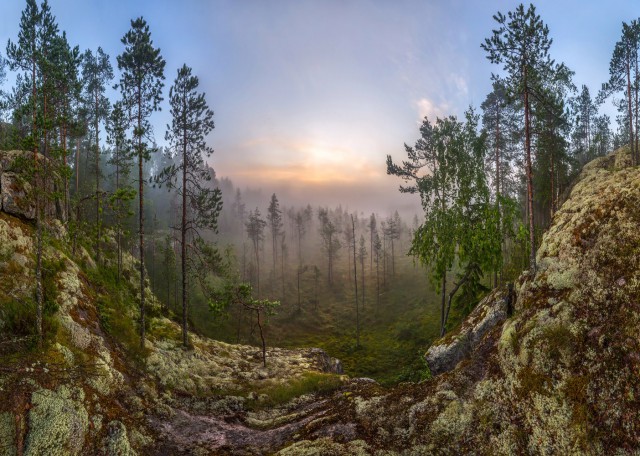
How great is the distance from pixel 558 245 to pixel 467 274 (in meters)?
9.35

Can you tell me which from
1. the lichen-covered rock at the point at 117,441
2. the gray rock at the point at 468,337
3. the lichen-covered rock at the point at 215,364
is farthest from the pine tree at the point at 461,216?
the lichen-covered rock at the point at 117,441

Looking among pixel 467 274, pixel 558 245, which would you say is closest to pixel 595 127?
pixel 467 274

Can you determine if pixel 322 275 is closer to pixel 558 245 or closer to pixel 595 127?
pixel 595 127

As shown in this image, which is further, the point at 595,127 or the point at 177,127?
the point at 595,127

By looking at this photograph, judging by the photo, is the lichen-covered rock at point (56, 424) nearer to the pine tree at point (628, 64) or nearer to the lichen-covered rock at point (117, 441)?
the lichen-covered rock at point (117, 441)

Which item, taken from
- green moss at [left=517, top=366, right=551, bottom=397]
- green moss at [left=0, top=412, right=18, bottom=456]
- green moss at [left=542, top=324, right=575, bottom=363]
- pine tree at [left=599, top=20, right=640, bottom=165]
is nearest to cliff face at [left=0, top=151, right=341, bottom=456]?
green moss at [left=0, top=412, right=18, bottom=456]

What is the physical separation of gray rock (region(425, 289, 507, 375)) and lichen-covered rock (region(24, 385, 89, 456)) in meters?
15.1

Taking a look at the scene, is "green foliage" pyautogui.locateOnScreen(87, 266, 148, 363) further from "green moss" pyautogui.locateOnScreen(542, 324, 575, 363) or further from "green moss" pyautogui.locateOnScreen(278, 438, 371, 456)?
"green moss" pyautogui.locateOnScreen(542, 324, 575, 363)

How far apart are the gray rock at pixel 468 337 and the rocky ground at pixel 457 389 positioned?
0.25ft

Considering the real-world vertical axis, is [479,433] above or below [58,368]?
below

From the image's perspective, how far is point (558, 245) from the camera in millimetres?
12570

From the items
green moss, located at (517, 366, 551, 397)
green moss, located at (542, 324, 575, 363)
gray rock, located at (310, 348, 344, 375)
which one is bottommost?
gray rock, located at (310, 348, 344, 375)

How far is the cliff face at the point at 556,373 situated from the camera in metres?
7.79

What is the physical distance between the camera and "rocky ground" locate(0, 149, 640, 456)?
8219 mm
